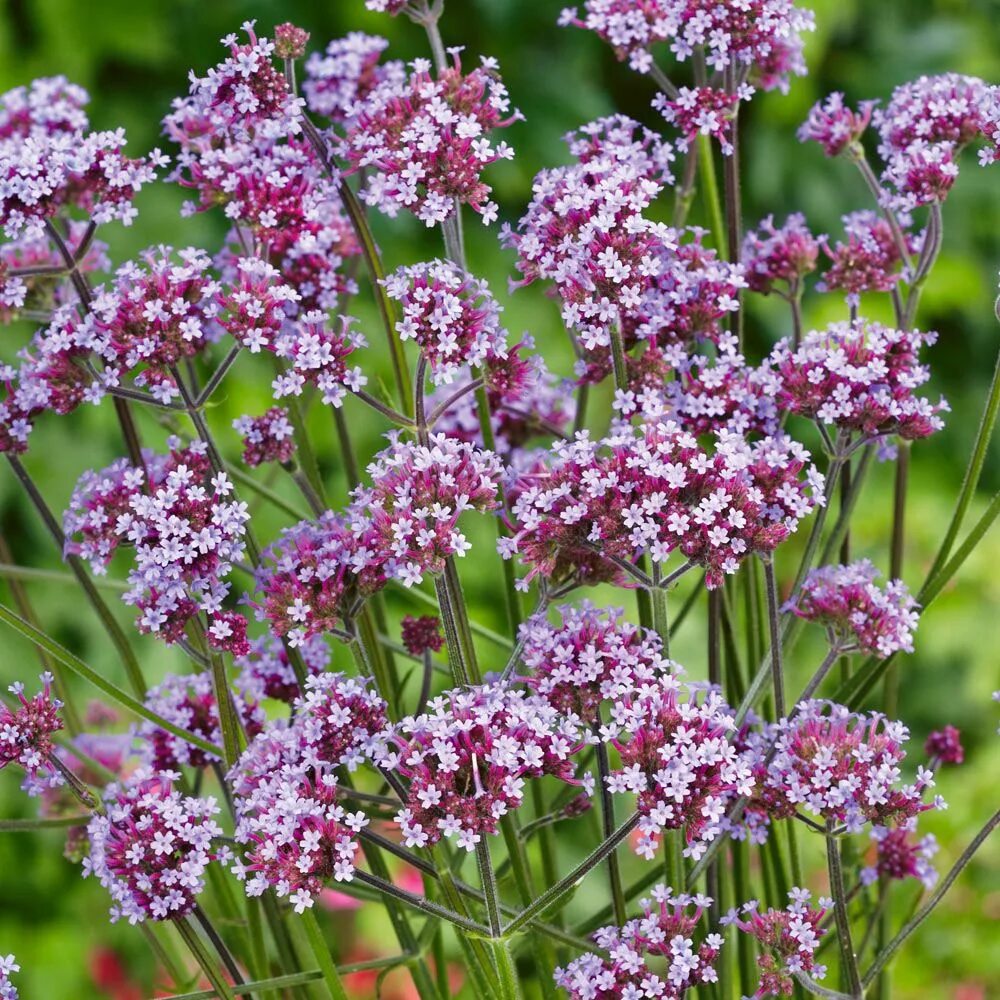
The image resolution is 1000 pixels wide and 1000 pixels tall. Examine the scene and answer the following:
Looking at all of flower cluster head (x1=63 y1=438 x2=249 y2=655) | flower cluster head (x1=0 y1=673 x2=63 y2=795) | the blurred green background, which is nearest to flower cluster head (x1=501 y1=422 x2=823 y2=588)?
flower cluster head (x1=63 y1=438 x2=249 y2=655)

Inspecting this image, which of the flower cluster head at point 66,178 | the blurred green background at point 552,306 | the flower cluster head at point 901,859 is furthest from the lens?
the blurred green background at point 552,306

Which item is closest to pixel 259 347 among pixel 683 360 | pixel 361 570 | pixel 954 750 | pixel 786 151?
pixel 361 570

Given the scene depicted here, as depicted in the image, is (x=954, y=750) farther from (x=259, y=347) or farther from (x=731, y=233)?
(x=259, y=347)

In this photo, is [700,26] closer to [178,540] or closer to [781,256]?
[781,256]

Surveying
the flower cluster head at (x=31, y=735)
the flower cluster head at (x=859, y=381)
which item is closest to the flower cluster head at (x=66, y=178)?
the flower cluster head at (x=31, y=735)

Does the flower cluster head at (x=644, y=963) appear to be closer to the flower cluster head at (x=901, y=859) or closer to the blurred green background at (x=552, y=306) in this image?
the flower cluster head at (x=901, y=859)
